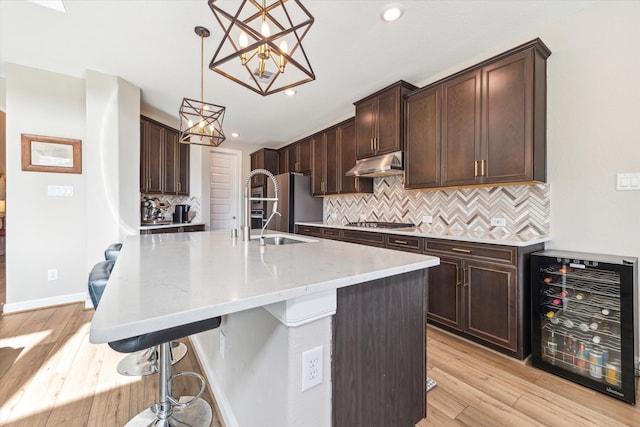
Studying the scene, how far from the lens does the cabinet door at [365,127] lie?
330 cm

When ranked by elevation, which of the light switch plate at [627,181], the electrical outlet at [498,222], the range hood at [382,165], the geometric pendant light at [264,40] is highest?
the geometric pendant light at [264,40]

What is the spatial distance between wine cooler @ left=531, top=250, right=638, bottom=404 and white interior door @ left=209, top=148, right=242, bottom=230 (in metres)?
5.09

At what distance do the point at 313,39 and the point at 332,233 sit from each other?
2225 mm

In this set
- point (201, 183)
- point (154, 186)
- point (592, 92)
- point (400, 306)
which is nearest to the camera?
point (400, 306)

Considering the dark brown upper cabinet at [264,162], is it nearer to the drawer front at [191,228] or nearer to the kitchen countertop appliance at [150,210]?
the drawer front at [191,228]

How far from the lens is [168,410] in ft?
4.54

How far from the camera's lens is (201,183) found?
4832 millimetres

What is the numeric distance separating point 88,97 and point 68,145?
0.67 m

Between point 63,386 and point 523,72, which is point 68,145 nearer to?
point 63,386

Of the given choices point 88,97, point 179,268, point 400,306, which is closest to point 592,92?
point 400,306

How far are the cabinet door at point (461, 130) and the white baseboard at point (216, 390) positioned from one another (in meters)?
2.45

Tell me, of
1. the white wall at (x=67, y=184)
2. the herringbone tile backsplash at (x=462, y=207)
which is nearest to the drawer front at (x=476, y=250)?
the herringbone tile backsplash at (x=462, y=207)

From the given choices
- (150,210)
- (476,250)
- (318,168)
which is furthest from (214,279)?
(150,210)

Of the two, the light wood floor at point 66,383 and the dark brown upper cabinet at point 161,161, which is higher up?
the dark brown upper cabinet at point 161,161
